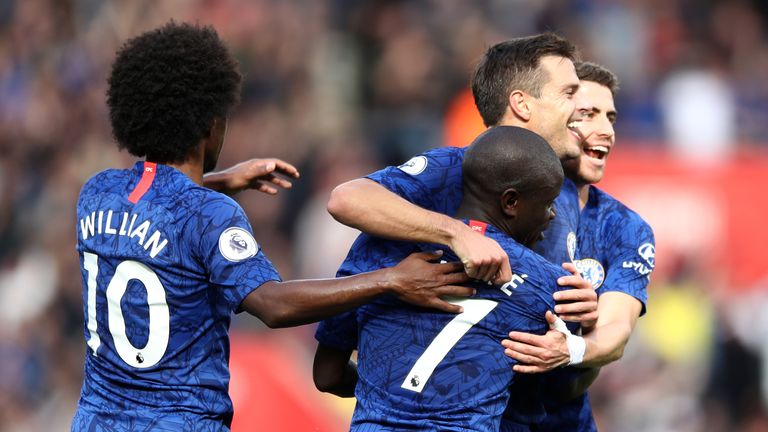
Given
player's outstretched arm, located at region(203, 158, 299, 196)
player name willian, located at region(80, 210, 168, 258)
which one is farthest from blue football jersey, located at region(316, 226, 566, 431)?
player's outstretched arm, located at region(203, 158, 299, 196)

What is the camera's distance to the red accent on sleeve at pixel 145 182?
4.52m

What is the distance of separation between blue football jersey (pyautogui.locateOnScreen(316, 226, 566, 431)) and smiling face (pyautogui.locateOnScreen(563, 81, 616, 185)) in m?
1.16

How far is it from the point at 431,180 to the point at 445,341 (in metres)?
0.74

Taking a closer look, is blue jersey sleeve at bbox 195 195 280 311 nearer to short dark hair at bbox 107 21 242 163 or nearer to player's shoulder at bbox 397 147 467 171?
short dark hair at bbox 107 21 242 163

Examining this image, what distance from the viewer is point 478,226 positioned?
4.40 metres

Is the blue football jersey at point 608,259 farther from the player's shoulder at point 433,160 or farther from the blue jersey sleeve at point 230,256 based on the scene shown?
the blue jersey sleeve at point 230,256

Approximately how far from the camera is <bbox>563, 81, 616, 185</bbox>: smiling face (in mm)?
5578

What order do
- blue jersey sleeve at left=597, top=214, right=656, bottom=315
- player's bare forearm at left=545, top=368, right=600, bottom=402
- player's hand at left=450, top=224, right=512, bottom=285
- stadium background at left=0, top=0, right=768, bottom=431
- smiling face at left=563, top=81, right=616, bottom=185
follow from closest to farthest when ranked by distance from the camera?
player's hand at left=450, top=224, right=512, bottom=285 < player's bare forearm at left=545, top=368, right=600, bottom=402 < blue jersey sleeve at left=597, top=214, right=656, bottom=315 < smiling face at left=563, top=81, right=616, bottom=185 < stadium background at left=0, top=0, right=768, bottom=431

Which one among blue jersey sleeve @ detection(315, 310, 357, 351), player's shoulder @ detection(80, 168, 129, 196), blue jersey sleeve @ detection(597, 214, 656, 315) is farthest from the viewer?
blue jersey sleeve @ detection(597, 214, 656, 315)

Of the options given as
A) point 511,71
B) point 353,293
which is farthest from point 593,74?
point 353,293

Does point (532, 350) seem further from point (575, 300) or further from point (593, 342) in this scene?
A: point (593, 342)

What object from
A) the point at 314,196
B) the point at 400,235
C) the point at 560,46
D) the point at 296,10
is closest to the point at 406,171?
the point at 400,235

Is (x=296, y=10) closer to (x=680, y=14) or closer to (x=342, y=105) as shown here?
(x=342, y=105)

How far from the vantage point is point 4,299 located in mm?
12031
